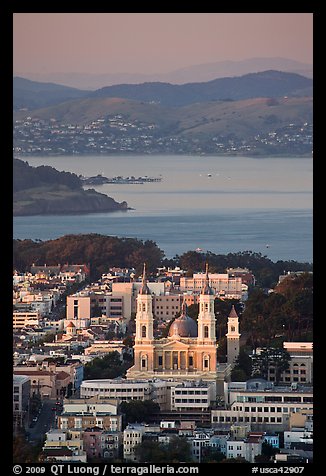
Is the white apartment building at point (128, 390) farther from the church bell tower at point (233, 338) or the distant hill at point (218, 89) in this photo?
the distant hill at point (218, 89)

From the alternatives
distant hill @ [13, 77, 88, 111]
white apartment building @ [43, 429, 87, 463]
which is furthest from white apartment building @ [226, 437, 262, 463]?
distant hill @ [13, 77, 88, 111]

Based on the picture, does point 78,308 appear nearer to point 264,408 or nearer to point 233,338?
point 233,338

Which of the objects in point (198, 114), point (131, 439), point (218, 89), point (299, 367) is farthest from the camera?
point (198, 114)

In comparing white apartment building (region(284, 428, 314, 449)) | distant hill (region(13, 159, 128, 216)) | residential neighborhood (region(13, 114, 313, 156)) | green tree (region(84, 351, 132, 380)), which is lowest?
white apartment building (region(284, 428, 314, 449))

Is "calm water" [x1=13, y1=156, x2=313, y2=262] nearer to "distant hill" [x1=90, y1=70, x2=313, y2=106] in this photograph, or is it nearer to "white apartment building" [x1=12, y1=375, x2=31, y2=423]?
"distant hill" [x1=90, y1=70, x2=313, y2=106]

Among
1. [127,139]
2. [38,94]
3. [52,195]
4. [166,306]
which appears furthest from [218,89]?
[166,306]
